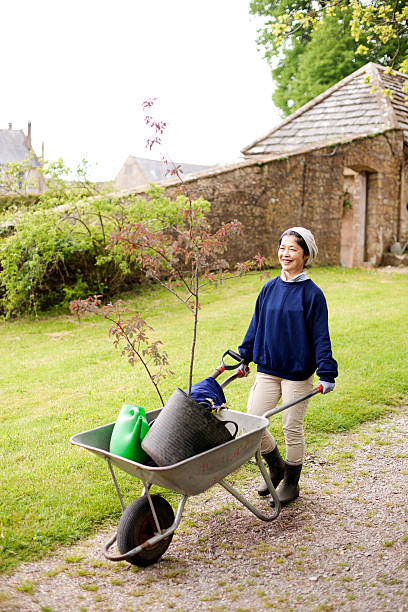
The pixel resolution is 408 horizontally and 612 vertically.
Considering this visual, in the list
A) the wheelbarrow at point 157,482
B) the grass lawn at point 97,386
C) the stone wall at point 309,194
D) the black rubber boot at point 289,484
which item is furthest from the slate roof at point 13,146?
the wheelbarrow at point 157,482

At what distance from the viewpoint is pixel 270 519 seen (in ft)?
11.1

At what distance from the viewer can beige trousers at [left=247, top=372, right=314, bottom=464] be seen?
143 inches

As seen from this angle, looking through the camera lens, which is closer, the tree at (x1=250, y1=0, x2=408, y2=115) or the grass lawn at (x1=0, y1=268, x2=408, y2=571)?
the grass lawn at (x1=0, y1=268, x2=408, y2=571)

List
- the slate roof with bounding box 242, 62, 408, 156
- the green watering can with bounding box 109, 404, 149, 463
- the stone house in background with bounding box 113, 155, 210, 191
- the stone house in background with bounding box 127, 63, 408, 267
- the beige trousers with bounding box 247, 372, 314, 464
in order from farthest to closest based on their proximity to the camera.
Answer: the stone house in background with bounding box 113, 155, 210, 191 → the slate roof with bounding box 242, 62, 408, 156 → the stone house in background with bounding box 127, 63, 408, 267 → the beige trousers with bounding box 247, 372, 314, 464 → the green watering can with bounding box 109, 404, 149, 463

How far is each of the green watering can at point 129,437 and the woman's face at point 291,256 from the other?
4.28 feet

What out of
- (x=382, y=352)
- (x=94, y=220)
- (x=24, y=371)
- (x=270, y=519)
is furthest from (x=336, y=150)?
(x=270, y=519)

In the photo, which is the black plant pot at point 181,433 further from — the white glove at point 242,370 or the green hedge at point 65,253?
the green hedge at point 65,253

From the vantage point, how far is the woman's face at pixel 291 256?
11.8 feet

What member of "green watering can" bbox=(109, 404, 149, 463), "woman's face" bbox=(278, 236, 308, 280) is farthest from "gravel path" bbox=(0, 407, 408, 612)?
"woman's face" bbox=(278, 236, 308, 280)

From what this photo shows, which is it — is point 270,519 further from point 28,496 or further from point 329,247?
point 329,247

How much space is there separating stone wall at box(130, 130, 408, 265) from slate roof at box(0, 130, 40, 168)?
34.3m

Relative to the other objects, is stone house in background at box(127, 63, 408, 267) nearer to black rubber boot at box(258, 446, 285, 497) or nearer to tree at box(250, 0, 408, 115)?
tree at box(250, 0, 408, 115)

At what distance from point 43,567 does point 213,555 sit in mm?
890

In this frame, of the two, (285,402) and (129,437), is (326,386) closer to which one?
(285,402)
